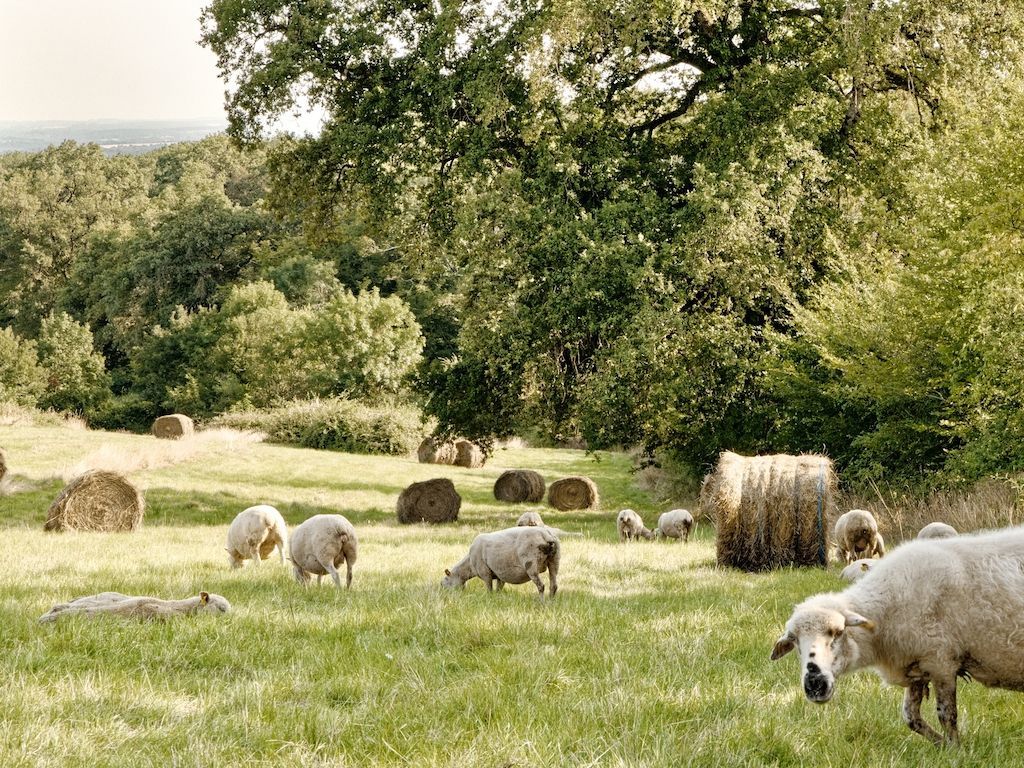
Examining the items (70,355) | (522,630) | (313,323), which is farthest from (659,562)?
(70,355)

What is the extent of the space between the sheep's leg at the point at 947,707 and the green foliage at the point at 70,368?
61.1m

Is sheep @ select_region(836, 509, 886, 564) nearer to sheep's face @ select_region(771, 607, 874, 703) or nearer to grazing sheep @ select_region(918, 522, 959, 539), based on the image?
grazing sheep @ select_region(918, 522, 959, 539)

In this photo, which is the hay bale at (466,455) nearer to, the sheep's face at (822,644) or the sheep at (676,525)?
the sheep at (676,525)

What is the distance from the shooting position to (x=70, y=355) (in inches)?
2368

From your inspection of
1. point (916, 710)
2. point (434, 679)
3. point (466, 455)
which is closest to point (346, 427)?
point (466, 455)

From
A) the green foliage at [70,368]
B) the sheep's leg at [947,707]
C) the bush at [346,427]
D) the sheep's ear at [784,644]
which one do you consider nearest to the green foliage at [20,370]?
the green foliage at [70,368]

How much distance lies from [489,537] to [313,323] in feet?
142

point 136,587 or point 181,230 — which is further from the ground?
point 181,230

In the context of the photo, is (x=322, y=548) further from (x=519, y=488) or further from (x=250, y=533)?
(x=519, y=488)

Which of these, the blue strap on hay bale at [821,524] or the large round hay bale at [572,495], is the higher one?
the blue strap on hay bale at [821,524]

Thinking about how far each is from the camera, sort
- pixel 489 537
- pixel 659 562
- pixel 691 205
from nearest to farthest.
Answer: pixel 489 537, pixel 659 562, pixel 691 205

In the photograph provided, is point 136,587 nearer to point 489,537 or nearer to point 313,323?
point 489,537

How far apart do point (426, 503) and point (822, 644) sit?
62.8 ft

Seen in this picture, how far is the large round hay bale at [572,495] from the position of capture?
2828 centimetres
